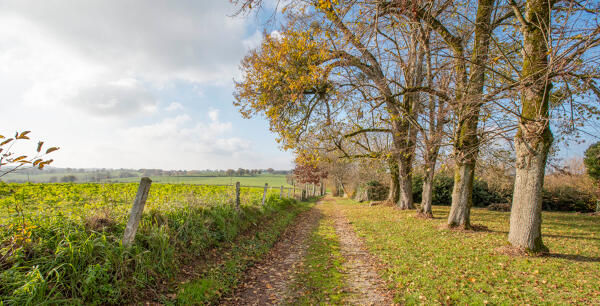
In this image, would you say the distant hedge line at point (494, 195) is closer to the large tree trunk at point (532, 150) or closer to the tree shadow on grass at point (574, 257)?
the tree shadow on grass at point (574, 257)

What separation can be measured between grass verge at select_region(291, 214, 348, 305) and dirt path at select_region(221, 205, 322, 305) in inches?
9.6

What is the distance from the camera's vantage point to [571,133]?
23.4ft

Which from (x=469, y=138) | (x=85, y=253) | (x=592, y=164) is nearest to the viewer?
(x=85, y=253)

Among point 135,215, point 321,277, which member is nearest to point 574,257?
point 321,277

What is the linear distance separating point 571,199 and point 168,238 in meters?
29.4

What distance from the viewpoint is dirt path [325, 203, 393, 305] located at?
448cm

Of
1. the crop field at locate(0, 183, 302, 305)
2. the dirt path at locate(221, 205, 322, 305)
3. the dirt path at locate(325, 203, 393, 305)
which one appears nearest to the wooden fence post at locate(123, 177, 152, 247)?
the crop field at locate(0, 183, 302, 305)

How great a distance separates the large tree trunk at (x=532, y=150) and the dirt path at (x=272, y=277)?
613 centimetres

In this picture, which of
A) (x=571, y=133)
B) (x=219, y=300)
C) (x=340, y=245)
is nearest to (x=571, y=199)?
(x=571, y=133)

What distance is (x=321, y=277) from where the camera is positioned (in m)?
5.49

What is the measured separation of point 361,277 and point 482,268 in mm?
2855

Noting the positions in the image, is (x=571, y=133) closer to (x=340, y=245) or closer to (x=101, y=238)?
(x=340, y=245)

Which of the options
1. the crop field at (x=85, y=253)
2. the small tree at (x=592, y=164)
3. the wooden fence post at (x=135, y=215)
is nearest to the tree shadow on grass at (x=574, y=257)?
the crop field at (x=85, y=253)

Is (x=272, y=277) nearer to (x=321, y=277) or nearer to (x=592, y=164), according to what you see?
(x=321, y=277)
